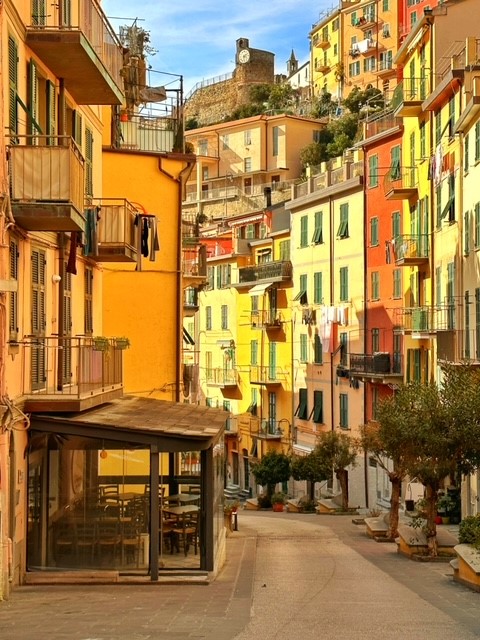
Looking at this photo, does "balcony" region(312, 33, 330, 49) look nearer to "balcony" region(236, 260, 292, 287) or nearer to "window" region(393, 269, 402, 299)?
"balcony" region(236, 260, 292, 287)

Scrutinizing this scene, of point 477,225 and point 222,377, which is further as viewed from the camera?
point 222,377

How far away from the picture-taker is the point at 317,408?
202 ft

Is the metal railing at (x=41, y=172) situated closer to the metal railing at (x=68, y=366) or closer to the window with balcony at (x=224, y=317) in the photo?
the metal railing at (x=68, y=366)

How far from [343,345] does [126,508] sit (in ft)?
135

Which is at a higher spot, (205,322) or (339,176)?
(339,176)

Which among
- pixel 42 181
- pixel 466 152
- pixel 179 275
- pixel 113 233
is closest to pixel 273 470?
pixel 179 275

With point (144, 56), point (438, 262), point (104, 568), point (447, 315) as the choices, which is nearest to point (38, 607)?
point (104, 568)

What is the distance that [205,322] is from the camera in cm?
8044

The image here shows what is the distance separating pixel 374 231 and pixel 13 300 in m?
39.4

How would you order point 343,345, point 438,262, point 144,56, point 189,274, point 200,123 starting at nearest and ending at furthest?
point 144,56 < point 189,274 < point 438,262 < point 343,345 < point 200,123

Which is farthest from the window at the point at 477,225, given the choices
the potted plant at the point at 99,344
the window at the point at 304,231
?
the window at the point at 304,231

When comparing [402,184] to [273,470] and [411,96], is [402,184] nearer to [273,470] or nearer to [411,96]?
[411,96]

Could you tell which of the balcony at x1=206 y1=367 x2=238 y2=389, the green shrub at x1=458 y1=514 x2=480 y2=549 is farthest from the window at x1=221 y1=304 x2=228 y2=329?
the green shrub at x1=458 y1=514 x2=480 y2=549

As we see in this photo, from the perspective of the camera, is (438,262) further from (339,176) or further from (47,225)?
(47,225)
